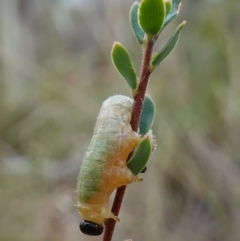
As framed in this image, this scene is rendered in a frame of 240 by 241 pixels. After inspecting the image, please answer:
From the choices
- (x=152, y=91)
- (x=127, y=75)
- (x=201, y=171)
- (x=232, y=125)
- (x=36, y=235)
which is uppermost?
(x=152, y=91)

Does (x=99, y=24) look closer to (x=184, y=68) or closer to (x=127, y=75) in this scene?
(x=184, y=68)

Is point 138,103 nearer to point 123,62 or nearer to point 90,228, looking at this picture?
point 123,62

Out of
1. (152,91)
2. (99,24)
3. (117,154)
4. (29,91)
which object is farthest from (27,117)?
(117,154)

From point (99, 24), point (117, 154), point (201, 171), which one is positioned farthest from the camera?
point (99, 24)

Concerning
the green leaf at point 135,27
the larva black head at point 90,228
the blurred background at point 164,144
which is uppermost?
the blurred background at point 164,144

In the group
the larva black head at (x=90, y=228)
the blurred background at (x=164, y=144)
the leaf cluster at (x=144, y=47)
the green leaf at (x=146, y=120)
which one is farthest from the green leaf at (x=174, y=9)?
the blurred background at (x=164, y=144)

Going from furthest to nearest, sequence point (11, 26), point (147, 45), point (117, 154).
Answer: point (11, 26)
point (117, 154)
point (147, 45)

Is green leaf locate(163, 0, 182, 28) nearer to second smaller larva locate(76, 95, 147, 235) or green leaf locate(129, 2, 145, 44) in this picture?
green leaf locate(129, 2, 145, 44)

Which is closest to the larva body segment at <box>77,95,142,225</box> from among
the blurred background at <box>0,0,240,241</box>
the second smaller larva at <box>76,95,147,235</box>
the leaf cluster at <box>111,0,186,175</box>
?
the second smaller larva at <box>76,95,147,235</box>

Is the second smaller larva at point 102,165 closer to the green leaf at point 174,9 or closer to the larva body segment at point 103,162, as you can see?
the larva body segment at point 103,162
